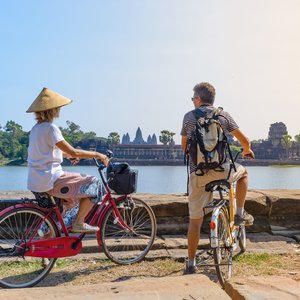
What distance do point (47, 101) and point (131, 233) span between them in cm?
159

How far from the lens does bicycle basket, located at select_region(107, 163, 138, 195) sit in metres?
4.61

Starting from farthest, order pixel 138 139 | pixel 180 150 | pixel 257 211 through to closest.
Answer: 1. pixel 138 139
2. pixel 180 150
3. pixel 257 211

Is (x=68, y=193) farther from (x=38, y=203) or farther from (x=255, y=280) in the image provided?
(x=255, y=280)

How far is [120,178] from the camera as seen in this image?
461 cm

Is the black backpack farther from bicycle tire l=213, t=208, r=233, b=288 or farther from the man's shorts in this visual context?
bicycle tire l=213, t=208, r=233, b=288

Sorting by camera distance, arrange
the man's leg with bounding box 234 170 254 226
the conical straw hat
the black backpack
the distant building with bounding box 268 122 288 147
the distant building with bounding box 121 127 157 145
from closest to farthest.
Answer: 1. the black backpack
2. the conical straw hat
3. the man's leg with bounding box 234 170 254 226
4. the distant building with bounding box 268 122 288 147
5. the distant building with bounding box 121 127 157 145

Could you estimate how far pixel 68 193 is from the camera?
13.7 feet

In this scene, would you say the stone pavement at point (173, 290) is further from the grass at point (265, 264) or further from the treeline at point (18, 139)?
the treeline at point (18, 139)

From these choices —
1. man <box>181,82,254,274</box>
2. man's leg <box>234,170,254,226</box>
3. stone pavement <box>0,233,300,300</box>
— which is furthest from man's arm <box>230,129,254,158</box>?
stone pavement <box>0,233,300,300</box>

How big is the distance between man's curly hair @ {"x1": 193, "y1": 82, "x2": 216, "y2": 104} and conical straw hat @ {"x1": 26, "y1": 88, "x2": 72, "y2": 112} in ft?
3.61

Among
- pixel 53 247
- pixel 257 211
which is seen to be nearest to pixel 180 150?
pixel 257 211

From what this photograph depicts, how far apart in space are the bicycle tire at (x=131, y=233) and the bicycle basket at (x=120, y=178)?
17 centimetres

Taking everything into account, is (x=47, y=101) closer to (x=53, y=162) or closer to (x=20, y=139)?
(x=53, y=162)

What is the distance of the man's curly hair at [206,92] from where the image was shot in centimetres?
418
